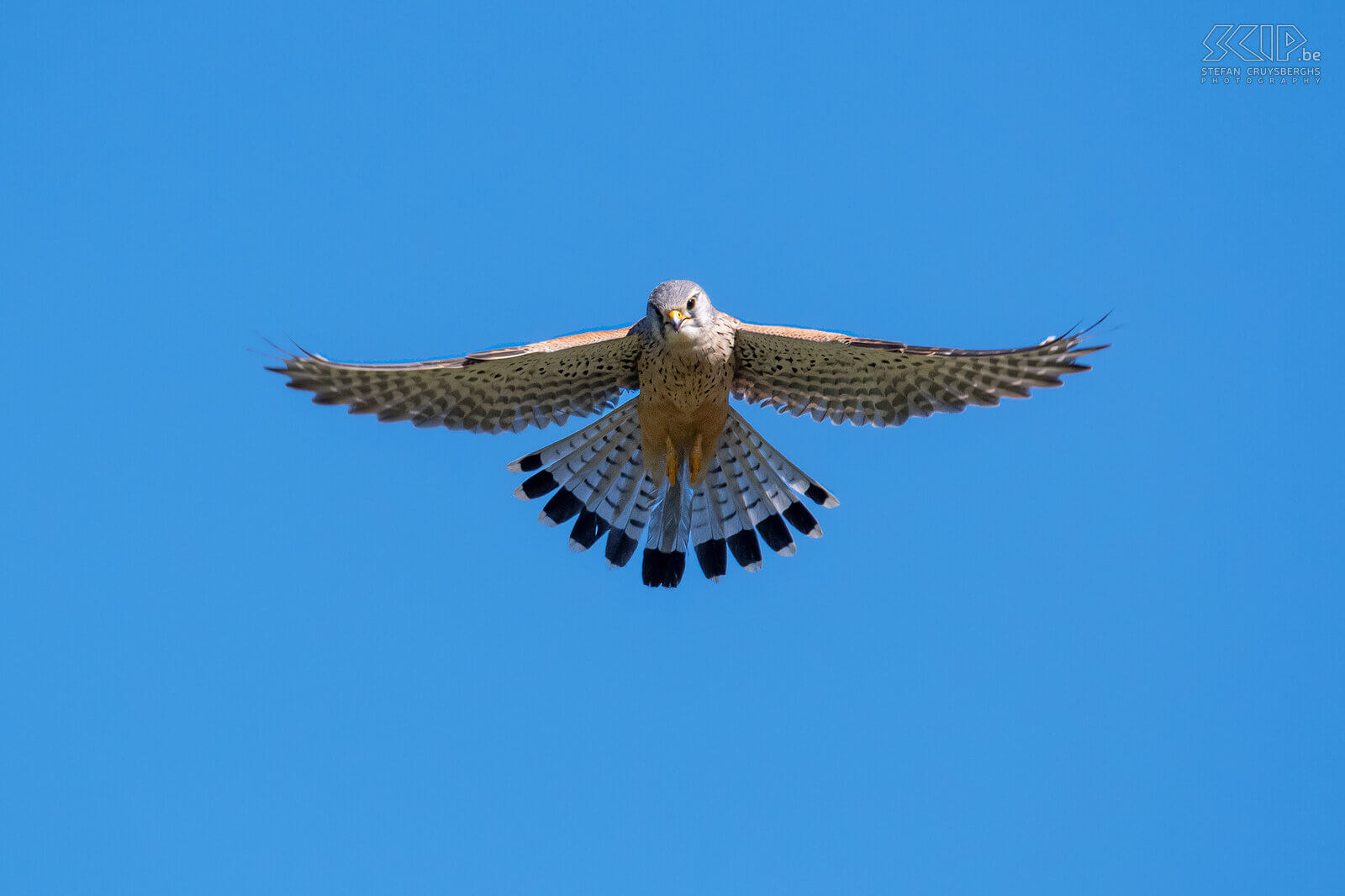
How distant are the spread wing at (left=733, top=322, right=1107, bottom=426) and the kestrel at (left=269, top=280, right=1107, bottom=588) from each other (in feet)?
0.03

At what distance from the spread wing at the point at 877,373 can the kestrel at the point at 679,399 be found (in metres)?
0.01

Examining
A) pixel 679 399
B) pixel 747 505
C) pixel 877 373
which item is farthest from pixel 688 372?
pixel 747 505

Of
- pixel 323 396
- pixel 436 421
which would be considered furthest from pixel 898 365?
pixel 323 396

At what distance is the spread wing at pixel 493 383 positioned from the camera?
8.57m

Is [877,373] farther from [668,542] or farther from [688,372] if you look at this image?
[668,542]

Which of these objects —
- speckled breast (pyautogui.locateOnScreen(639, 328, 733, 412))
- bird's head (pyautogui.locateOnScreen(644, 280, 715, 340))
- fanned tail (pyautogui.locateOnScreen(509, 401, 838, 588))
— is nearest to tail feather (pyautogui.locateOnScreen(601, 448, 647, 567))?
fanned tail (pyautogui.locateOnScreen(509, 401, 838, 588))

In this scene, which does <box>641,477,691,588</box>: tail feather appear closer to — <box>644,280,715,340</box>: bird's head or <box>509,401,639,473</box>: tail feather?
<box>509,401,639,473</box>: tail feather

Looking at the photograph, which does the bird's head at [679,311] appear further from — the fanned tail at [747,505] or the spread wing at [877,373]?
the fanned tail at [747,505]

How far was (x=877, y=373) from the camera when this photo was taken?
887 centimetres

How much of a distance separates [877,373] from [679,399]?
1.31 m

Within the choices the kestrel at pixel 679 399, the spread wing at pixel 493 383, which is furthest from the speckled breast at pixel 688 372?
the spread wing at pixel 493 383

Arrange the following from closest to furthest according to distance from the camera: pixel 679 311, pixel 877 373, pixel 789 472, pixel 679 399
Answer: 1. pixel 679 311
2. pixel 679 399
3. pixel 877 373
4. pixel 789 472

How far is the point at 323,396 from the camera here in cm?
866

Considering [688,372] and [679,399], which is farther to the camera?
[679,399]
